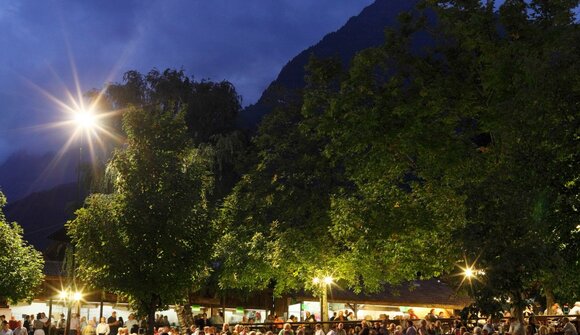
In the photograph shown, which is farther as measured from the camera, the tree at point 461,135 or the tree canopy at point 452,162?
the tree at point 461,135

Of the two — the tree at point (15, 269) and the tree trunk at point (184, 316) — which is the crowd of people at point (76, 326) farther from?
the tree trunk at point (184, 316)

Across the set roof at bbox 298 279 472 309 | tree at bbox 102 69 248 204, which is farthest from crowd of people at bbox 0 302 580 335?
tree at bbox 102 69 248 204

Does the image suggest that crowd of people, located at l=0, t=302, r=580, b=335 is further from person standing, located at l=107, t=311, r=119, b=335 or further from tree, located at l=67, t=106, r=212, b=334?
tree, located at l=67, t=106, r=212, b=334

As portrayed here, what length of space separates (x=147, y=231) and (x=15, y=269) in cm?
892

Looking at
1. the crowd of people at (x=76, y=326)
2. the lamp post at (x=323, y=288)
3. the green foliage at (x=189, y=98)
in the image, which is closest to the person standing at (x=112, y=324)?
the crowd of people at (x=76, y=326)

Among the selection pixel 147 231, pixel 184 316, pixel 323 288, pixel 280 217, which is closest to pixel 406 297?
pixel 323 288

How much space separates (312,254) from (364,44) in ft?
512

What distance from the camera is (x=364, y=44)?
17600 centimetres

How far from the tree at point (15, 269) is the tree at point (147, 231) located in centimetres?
618

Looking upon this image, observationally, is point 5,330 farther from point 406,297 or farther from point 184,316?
point 406,297

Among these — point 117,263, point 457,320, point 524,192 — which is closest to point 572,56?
point 524,192

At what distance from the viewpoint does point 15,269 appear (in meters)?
24.5

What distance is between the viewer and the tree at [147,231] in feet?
→ 61.6

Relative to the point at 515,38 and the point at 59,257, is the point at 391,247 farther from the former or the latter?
the point at 59,257
